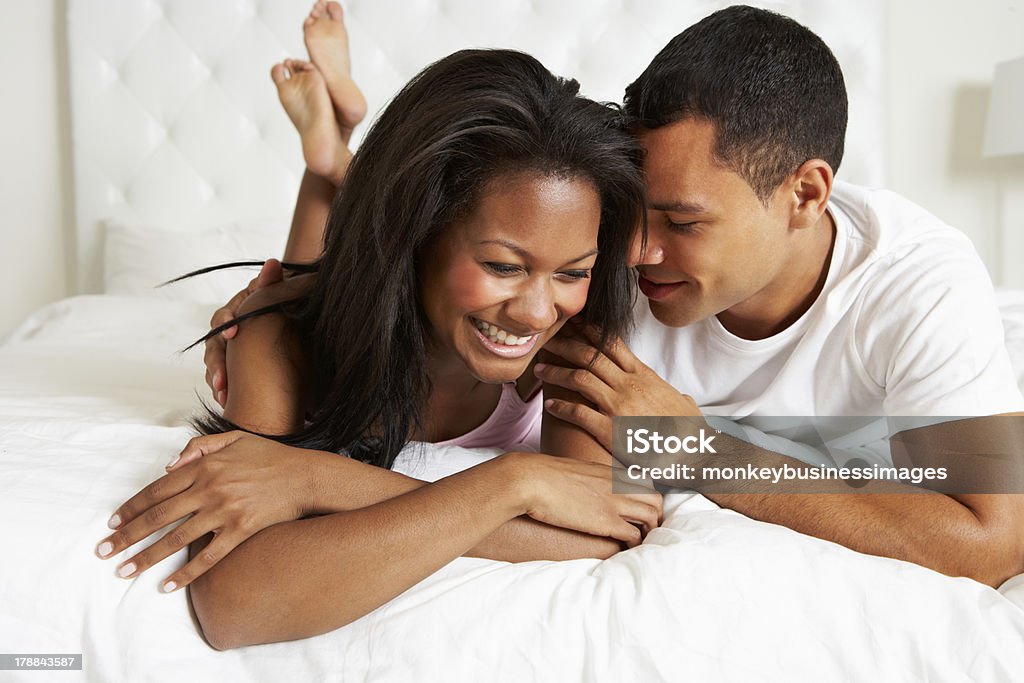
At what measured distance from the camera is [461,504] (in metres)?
1.03

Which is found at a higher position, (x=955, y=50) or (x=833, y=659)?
(x=955, y=50)

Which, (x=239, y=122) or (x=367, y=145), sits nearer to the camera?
(x=367, y=145)

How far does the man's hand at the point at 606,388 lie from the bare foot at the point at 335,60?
1061 mm

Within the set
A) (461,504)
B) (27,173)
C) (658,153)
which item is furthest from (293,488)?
(27,173)

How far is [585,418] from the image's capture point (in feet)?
4.28

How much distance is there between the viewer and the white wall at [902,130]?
10.5ft

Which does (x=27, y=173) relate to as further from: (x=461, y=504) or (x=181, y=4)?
(x=461, y=504)

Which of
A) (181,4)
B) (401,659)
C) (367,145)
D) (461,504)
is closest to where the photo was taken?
(401,659)

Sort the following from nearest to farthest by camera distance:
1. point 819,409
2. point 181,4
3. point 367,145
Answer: point 367,145
point 819,409
point 181,4

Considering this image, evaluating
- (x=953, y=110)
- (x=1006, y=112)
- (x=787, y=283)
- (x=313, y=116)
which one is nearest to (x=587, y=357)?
(x=787, y=283)

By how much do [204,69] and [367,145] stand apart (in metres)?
2.06

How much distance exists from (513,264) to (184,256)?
6.50 ft

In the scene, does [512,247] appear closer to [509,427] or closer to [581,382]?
[581,382]

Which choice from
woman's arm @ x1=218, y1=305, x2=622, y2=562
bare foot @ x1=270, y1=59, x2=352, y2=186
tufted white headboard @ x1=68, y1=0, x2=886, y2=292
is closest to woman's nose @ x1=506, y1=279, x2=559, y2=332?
woman's arm @ x1=218, y1=305, x2=622, y2=562
